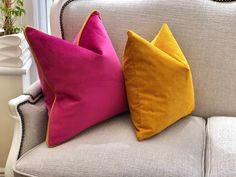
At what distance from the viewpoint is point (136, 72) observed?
4.87 ft

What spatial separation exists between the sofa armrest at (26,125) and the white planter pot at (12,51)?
14.9 inches

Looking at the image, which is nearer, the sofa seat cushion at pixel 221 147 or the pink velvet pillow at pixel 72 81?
the sofa seat cushion at pixel 221 147

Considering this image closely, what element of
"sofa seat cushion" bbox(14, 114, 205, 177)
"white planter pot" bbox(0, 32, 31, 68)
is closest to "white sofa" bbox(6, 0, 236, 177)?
"sofa seat cushion" bbox(14, 114, 205, 177)

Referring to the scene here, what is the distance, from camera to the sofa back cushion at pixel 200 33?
1688 mm

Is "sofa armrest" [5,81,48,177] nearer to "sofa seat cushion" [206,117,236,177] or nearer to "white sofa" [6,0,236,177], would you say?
"white sofa" [6,0,236,177]

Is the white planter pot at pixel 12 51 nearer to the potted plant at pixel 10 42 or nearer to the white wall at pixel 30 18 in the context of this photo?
the potted plant at pixel 10 42

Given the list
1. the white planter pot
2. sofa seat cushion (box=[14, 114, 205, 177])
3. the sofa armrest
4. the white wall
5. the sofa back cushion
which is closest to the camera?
sofa seat cushion (box=[14, 114, 205, 177])

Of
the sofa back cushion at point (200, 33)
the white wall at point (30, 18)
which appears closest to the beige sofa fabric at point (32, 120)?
the sofa back cushion at point (200, 33)

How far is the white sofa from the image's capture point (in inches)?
51.0

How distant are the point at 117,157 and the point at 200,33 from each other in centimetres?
74

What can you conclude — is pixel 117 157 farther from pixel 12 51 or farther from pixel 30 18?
pixel 30 18

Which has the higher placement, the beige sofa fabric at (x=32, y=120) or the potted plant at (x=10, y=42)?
the potted plant at (x=10, y=42)

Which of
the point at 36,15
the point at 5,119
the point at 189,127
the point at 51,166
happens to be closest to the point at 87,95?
the point at 51,166

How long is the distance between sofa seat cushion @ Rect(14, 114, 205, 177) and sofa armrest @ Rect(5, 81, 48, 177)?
0.12 ft
